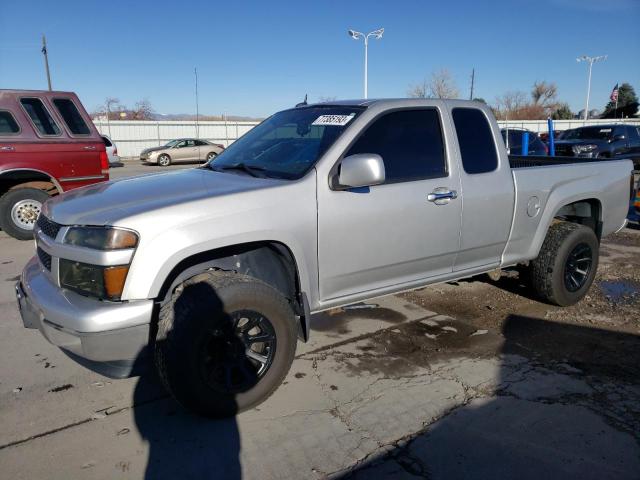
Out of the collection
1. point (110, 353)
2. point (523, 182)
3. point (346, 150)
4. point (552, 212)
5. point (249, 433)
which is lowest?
point (249, 433)

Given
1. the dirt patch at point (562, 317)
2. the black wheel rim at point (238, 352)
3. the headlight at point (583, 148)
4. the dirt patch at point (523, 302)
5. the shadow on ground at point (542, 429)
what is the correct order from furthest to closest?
the headlight at point (583, 148), the dirt patch at point (523, 302), the dirt patch at point (562, 317), the black wheel rim at point (238, 352), the shadow on ground at point (542, 429)

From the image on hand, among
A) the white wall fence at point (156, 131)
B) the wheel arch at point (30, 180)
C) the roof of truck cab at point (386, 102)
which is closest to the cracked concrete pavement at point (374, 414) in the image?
the roof of truck cab at point (386, 102)

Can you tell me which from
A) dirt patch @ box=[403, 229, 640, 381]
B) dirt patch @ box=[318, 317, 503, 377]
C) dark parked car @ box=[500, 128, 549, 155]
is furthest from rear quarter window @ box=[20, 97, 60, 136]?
dark parked car @ box=[500, 128, 549, 155]

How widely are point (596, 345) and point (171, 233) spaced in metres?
3.39

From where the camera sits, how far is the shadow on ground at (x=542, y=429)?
2.52m

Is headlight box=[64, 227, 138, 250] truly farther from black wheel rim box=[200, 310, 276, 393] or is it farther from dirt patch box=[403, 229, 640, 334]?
dirt patch box=[403, 229, 640, 334]

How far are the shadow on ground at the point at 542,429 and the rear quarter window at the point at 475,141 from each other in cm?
147

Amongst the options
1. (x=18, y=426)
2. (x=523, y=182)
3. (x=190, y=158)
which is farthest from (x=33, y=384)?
(x=190, y=158)

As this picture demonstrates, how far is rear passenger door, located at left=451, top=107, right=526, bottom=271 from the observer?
3861 mm

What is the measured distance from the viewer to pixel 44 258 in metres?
3.14

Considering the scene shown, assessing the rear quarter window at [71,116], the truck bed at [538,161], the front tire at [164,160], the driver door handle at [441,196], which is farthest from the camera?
the front tire at [164,160]

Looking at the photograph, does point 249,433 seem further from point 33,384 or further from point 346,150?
point 346,150

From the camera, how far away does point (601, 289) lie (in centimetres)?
545

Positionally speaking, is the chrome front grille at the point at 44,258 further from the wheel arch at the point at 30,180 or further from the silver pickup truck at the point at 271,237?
the wheel arch at the point at 30,180
